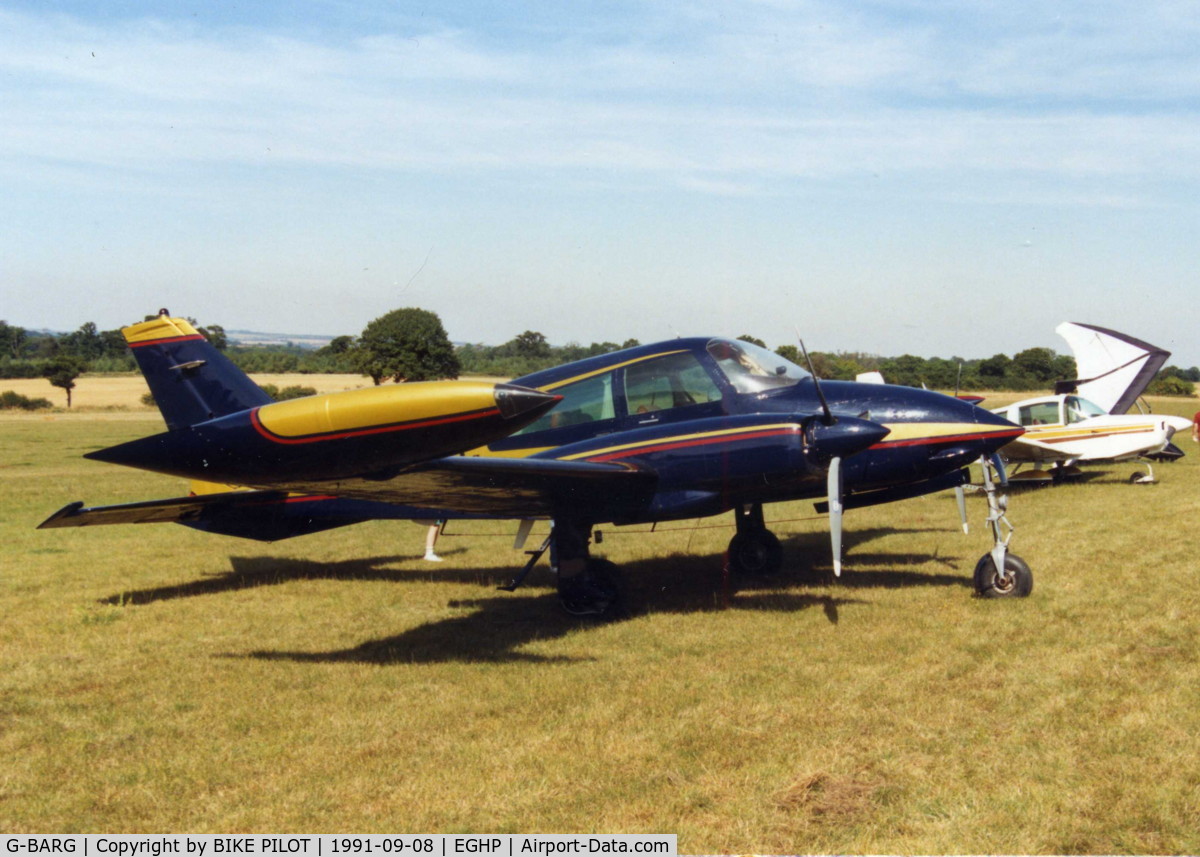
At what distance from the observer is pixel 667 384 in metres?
10.1

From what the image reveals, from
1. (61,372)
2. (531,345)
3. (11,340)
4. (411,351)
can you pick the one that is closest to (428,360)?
(411,351)

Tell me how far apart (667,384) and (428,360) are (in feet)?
66.8

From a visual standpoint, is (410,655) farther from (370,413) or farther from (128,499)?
(128,499)

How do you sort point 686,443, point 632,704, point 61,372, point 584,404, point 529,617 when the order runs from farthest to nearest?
1. point 61,372
2. point 584,404
3. point 529,617
4. point 686,443
5. point 632,704

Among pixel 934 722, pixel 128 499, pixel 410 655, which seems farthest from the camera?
pixel 128 499

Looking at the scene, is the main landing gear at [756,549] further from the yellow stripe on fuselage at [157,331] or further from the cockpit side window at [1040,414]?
the cockpit side window at [1040,414]

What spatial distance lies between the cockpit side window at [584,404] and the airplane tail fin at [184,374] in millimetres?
3631

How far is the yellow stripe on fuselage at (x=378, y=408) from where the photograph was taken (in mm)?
5703

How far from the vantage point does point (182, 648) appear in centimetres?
888

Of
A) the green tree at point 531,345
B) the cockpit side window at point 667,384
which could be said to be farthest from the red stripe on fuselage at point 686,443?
the green tree at point 531,345

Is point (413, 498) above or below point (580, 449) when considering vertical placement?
below

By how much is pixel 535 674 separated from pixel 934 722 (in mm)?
3192

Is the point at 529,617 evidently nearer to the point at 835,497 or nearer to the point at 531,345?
the point at 835,497

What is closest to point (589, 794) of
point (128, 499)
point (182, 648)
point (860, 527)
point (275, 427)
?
point (275, 427)
